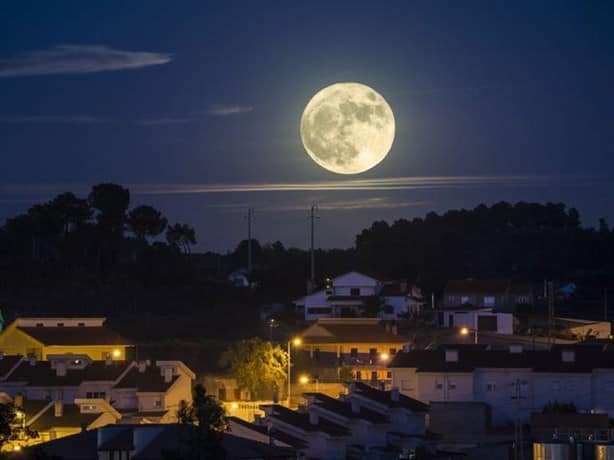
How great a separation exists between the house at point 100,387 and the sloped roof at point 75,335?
508cm

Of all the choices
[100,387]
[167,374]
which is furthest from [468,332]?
[100,387]

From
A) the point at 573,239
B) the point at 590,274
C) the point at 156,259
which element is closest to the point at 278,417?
the point at 156,259

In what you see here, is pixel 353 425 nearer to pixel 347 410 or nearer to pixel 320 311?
pixel 347 410

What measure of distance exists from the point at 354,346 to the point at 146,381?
12.8 m

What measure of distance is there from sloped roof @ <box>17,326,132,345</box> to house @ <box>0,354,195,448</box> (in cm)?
508

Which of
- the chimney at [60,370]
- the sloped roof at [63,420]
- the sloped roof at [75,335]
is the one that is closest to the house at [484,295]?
the sloped roof at [75,335]

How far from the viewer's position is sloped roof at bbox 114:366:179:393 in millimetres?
48938

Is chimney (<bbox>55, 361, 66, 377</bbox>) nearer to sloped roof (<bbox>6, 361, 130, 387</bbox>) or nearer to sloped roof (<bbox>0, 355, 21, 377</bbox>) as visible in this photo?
sloped roof (<bbox>6, 361, 130, 387</bbox>)

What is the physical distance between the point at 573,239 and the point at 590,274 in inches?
287

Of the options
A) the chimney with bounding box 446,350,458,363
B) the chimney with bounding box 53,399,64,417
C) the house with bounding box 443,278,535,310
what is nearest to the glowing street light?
the house with bounding box 443,278,535,310

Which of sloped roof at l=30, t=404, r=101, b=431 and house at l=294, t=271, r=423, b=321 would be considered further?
house at l=294, t=271, r=423, b=321

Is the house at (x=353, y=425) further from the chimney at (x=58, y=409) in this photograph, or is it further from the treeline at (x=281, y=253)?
the treeline at (x=281, y=253)

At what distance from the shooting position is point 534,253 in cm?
9188

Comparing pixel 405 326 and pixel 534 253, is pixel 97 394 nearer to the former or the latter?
pixel 405 326
